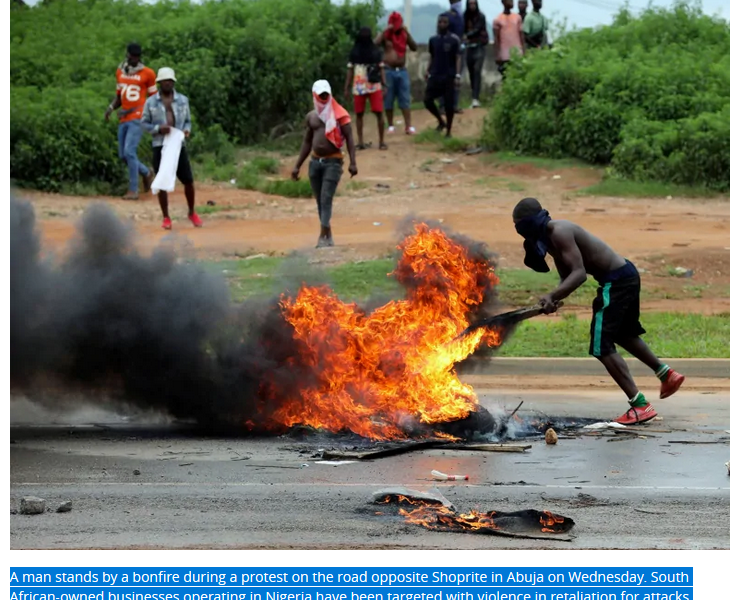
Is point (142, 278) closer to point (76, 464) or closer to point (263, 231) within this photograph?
point (76, 464)

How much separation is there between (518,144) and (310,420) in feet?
48.9

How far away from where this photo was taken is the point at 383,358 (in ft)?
26.6

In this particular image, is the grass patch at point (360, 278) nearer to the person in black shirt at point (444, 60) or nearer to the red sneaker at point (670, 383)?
the red sneaker at point (670, 383)

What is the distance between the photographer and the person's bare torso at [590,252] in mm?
8562

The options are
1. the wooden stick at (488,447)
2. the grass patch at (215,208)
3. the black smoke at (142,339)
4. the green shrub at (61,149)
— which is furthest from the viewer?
the green shrub at (61,149)

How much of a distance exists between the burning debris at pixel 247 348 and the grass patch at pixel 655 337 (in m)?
2.73

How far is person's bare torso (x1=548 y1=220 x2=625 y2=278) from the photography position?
8.56 m

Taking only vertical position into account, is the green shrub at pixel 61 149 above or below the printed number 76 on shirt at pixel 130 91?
below

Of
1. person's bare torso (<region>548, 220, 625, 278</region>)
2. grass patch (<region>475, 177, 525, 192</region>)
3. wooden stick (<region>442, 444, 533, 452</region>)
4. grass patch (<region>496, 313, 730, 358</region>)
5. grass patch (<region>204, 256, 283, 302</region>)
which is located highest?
person's bare torso (<region>548, 220, 625, 278</region>)

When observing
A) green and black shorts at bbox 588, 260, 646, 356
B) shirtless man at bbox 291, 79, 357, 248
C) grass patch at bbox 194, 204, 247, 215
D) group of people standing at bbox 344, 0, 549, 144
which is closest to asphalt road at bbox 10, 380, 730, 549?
green and black shorts at bbox 588, 260, 646, 356

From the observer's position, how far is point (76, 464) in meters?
7.33

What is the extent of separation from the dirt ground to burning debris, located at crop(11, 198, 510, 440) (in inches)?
177

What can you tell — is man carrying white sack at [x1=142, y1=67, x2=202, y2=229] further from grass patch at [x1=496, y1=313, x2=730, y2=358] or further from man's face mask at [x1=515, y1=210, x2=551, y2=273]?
man's face mask at [x1=515, y1=210, x2=551, y2=273]

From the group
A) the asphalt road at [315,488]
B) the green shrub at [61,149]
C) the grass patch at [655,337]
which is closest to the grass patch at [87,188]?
the green shrub at [61,149]
